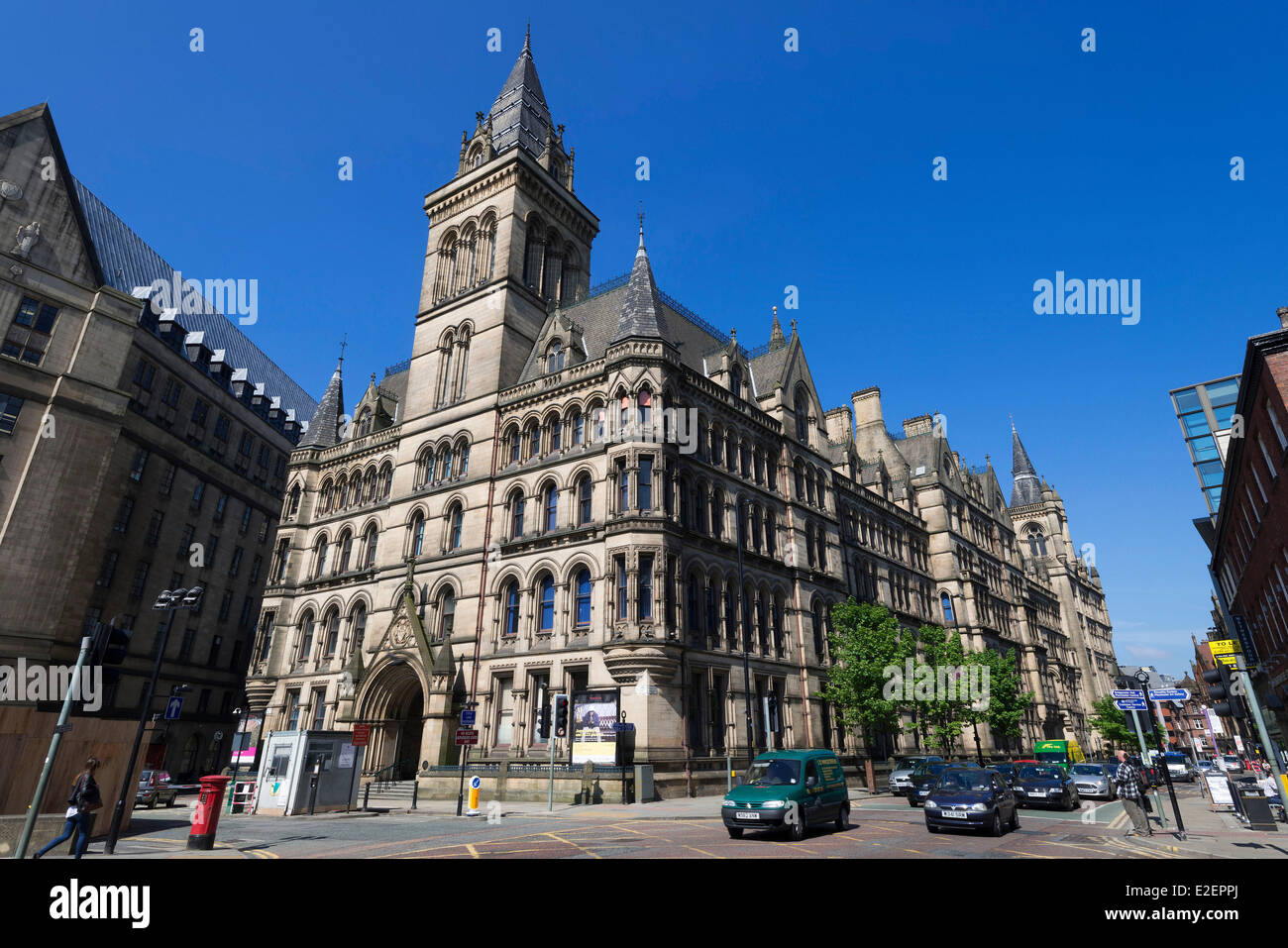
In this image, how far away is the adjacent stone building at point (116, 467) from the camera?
37.4 metres

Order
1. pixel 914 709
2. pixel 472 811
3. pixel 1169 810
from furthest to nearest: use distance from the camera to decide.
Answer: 1. pixel 914 709
2. pixel 1169 810
3. pixel 472 811

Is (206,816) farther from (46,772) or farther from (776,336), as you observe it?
(776,336)

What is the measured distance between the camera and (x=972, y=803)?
54.0 feet

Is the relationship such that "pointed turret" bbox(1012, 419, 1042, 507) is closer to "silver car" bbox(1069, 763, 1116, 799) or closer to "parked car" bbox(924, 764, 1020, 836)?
"silver car" bbox(1069, 763, 1116, 799)

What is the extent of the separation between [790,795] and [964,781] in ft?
17.9

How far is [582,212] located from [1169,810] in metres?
43.4

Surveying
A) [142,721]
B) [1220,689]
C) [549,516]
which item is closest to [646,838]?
[142,721]

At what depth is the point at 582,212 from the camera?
46.8m

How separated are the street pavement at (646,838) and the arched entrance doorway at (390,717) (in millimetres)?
10282

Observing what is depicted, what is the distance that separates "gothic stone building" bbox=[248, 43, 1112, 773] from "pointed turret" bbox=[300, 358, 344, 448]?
0.19m

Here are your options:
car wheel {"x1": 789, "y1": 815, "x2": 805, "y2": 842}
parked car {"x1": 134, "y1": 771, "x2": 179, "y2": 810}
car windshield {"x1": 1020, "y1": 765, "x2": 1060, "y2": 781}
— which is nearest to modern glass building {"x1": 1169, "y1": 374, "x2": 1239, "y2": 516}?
car windshield {"x1": 1020, "y1": 765, "x2": 1060, "y2": 781}

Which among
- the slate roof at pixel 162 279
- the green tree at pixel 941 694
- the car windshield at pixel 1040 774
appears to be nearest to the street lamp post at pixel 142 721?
the car windshield at pixel 1040 774
